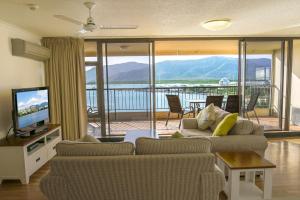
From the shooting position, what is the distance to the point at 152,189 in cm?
208

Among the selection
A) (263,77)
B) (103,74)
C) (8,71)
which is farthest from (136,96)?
(8,71)

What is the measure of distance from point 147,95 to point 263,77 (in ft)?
9.10

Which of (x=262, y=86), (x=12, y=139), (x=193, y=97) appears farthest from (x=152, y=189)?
(x=193, y=97)

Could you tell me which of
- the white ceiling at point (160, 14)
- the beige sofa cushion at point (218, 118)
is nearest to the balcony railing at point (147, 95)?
the white ceiling at point (160, 14)

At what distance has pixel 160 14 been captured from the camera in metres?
3.38

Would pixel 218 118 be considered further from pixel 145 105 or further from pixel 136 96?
pixel 136 96

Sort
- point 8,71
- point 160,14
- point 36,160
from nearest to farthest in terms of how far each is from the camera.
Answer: point 160,14
point 36,160
point 8,71

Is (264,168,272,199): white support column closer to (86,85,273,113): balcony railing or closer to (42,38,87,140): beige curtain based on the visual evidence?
(86,85,273,113): balcony railing

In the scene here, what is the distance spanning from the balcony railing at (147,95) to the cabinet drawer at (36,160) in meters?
1.91

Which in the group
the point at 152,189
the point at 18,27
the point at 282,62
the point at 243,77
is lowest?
the point at 152,189

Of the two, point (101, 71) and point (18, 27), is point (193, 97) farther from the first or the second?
point (18, 27)

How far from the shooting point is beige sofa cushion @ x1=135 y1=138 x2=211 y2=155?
211 centimetres

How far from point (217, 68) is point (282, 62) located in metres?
3.08

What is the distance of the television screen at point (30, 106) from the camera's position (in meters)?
3.46
